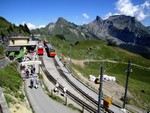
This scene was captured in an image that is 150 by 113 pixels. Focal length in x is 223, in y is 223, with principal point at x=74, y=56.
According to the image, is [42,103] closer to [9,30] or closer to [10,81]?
[10,81]

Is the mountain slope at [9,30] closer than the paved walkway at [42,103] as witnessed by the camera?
No

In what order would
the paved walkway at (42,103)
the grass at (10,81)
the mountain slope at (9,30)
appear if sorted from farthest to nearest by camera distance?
the mountain slope at (9,30)
the paved walkway at (42,103)
the grass at (10,81)

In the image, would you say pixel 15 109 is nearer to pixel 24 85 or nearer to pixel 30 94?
pixel 30 94

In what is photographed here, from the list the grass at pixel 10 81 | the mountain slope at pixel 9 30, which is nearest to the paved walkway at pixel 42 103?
the grass at pixel 10 81

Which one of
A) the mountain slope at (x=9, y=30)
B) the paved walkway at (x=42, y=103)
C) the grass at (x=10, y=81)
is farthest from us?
the mountain slope at (x=9, y=30)

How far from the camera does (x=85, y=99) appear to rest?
3531cm

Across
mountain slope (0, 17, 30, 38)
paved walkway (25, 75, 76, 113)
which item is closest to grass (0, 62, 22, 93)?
paved walkway (25, 75, 76, 113)

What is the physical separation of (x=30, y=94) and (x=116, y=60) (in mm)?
98801

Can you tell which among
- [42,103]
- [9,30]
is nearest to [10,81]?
[42,103]

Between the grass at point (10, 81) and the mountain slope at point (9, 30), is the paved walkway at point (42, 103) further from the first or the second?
the mountain slope at point (9, 30)

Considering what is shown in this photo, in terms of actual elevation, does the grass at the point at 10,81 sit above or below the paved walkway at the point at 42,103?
above

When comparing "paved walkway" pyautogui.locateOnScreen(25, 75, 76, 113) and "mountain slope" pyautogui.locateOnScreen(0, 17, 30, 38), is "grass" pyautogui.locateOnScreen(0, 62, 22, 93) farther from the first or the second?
"mountain slope" pyautogui.locateOnScreen(0, 17, 30, 38)

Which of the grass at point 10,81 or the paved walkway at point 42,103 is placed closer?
the grass at point 10,81

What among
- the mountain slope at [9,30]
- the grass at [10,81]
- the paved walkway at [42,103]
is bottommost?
the paved walkway at [42,103]
